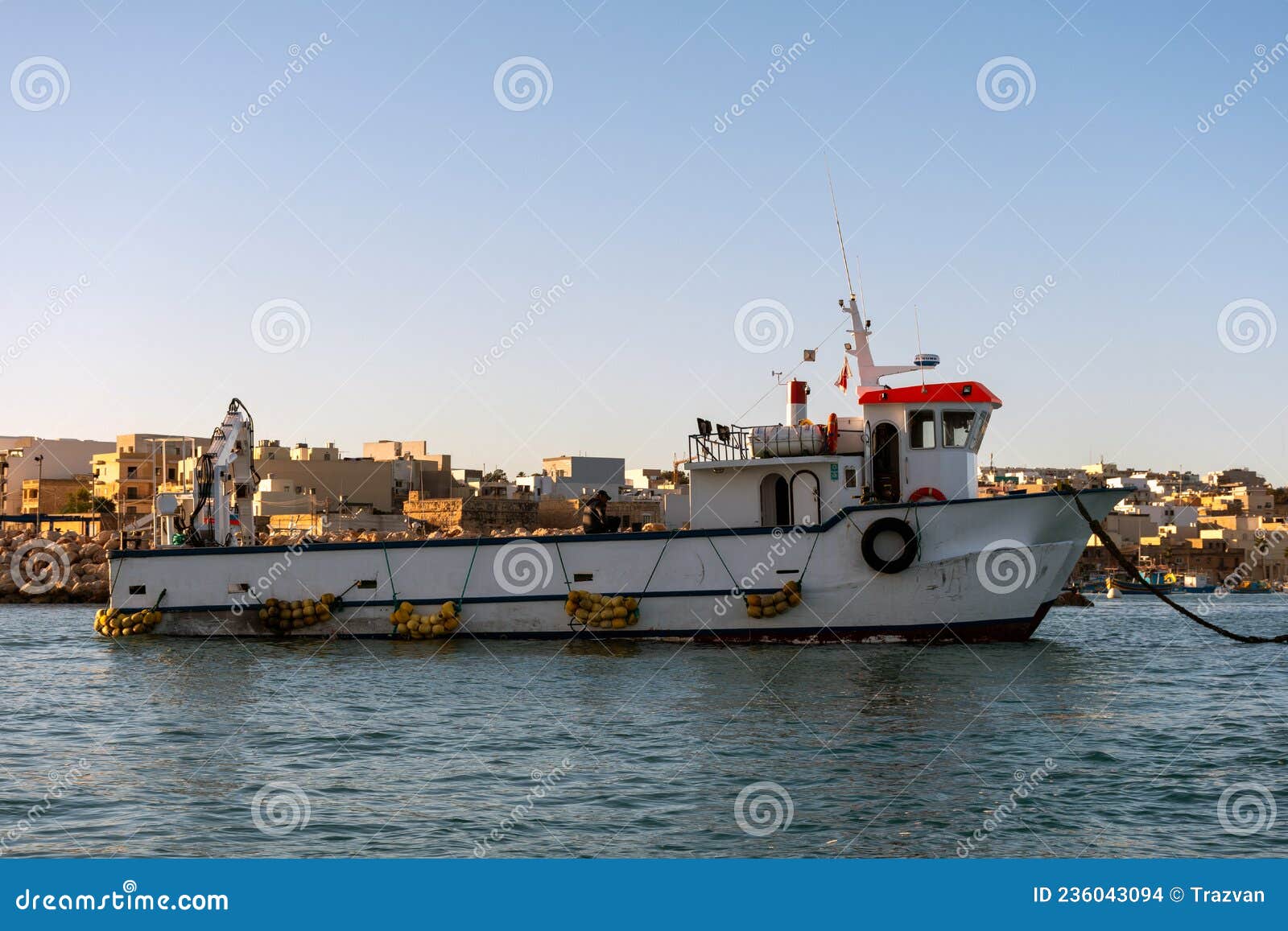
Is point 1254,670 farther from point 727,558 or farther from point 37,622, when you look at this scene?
point 37,622

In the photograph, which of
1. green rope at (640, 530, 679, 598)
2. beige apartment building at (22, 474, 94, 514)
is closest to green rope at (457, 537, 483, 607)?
green rope at (640, 530, 679, 598)

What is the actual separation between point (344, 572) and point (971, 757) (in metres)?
15.0

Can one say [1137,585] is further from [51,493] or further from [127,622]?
[51,493]

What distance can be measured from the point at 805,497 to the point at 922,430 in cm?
232

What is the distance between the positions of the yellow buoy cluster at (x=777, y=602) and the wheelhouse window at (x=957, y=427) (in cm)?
374

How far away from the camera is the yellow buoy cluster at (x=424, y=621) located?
2325 cm

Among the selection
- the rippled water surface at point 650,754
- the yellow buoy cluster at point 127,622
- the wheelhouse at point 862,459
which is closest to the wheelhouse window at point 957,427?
the wheelhouse at point 862,459

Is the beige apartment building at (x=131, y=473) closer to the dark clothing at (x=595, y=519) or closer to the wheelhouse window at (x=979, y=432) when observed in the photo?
the dark clothing at (x=595, y=519)

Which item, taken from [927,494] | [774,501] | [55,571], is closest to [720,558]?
[774,501]

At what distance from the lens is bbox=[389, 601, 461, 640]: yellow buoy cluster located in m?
23.2

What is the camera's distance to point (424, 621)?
23344 mm

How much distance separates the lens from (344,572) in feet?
79.4

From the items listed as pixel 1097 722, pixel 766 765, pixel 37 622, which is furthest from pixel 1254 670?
pixel 37 622

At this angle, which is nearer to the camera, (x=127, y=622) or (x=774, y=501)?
(x=774, y=501)
